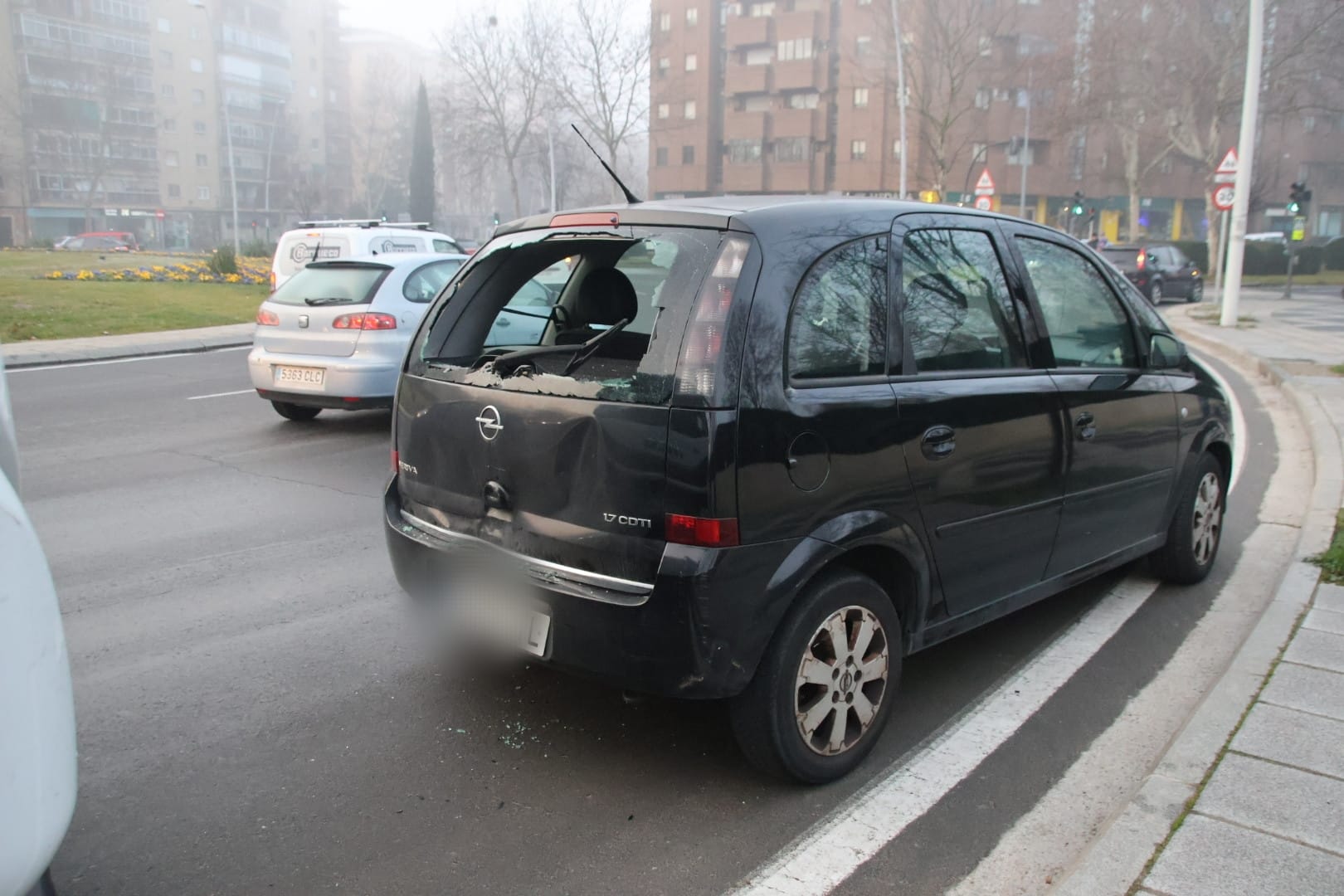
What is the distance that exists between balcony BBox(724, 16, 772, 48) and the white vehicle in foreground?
76.8 m

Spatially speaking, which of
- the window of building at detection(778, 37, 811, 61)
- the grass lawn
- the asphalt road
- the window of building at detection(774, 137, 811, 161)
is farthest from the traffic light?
the window of building at detection(778, 37, 811, 61)

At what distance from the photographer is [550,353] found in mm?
3682

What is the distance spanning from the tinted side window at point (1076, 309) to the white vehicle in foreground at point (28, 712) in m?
3.60

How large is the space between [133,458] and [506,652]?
6132 millimetres

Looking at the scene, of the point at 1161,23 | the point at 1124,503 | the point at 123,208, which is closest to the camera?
the point at 1124,503

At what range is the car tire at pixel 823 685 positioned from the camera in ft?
10.4

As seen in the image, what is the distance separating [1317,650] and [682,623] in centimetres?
298

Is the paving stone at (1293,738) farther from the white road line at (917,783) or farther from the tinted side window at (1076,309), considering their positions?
the tinted side window at (1076,309)

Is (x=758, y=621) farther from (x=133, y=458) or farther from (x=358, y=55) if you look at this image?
(x=358, y=55)

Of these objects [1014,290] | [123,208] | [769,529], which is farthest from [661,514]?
[123,208]

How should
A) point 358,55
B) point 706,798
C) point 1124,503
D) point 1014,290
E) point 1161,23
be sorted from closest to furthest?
point 706,798 → point 1014,290 → point 1124,503 → point 1161,23 → point 358,55

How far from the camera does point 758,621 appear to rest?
10.1ft

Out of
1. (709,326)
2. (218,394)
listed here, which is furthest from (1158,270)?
(709,326)

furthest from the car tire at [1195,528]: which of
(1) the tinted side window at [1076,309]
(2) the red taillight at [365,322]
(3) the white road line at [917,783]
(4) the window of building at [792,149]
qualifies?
(4) the window of building at [792,149]
